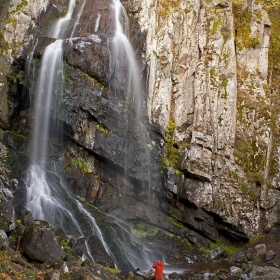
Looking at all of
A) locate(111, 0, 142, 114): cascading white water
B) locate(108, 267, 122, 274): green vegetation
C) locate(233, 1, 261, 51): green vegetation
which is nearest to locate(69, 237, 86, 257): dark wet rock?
locate(108, 267, 122, 274): green vegetation

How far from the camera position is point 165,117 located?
16.6 meters

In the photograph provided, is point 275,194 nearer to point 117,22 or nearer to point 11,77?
point 117,22

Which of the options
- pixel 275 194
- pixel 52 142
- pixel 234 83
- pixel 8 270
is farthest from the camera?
pixel 234 83

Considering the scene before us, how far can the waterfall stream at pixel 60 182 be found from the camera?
37.3 feet

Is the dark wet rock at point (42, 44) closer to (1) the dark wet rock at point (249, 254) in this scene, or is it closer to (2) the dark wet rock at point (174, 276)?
(2) the dark wet rock at point (174, 276)

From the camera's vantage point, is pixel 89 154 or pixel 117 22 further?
pixel 117 22

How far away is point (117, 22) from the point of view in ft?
58.1

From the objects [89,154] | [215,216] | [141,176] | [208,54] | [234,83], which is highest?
[208,54]

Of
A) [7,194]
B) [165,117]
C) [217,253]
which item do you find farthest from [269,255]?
[7,194]

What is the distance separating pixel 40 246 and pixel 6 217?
1198mm

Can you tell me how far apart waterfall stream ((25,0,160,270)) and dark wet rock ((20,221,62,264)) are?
269 cm

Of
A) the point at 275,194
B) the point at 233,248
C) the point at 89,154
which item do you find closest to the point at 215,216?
the point at 233,248

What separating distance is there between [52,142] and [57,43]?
477cm

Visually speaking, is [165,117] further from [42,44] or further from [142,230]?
[42,44]
